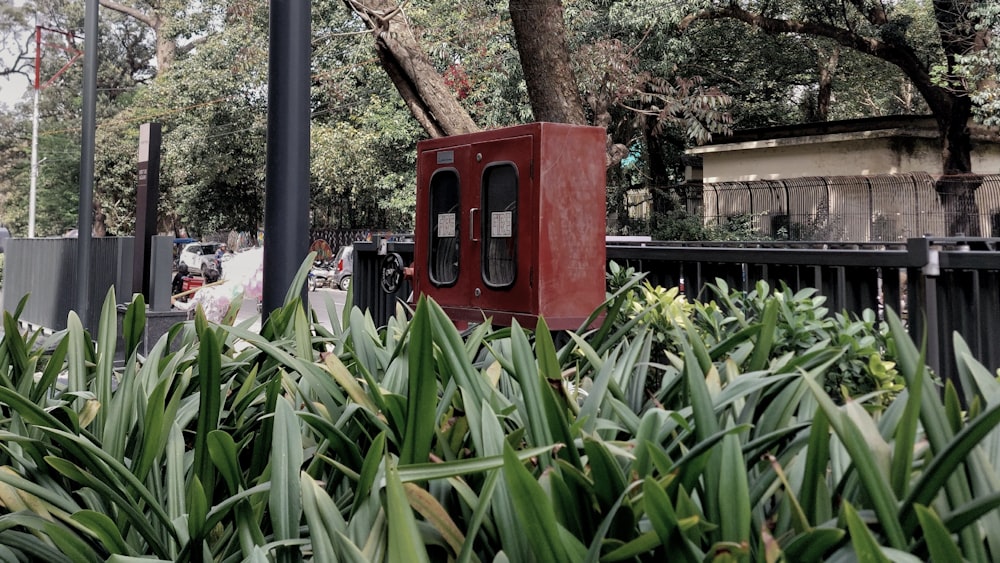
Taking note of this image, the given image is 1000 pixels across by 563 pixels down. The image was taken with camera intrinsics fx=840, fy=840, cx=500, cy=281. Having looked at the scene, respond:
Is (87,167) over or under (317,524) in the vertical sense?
over

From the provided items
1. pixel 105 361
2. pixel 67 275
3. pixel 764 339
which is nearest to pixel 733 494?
pixel 764 339

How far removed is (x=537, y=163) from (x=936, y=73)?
17.9 metres

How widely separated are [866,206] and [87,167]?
64.7 feet

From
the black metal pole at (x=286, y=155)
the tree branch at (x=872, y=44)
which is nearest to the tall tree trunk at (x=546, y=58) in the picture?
the black metal pole at (x=286, y=155)

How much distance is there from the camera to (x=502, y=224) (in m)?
5.13

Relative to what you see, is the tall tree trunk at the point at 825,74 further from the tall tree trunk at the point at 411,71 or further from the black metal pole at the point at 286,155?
the black metal pole at the point at 286,155

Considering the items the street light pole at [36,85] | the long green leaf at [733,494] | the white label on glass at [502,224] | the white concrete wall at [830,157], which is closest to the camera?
the long green leaf at [733,494]

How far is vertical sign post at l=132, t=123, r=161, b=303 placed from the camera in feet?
28.2

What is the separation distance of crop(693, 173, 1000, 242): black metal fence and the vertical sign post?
18.4 m

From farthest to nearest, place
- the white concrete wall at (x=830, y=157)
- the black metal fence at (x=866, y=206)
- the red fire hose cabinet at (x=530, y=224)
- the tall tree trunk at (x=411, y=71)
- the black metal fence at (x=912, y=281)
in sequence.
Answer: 1. the white concrete wall at (x=830, y=157)
2. the black metal fence at (x=866, y=206)
3. the tall tree trunk at (x=411, y=71)
4. the red fire hose cabinet at (x=530, y=224)
5. the black metal fence at (x=912, y=281)

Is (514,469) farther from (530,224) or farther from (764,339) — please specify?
(530,224)

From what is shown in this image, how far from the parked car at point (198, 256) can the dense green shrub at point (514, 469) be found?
114 feet

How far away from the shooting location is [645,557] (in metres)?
1.11

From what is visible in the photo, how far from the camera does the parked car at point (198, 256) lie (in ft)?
115
